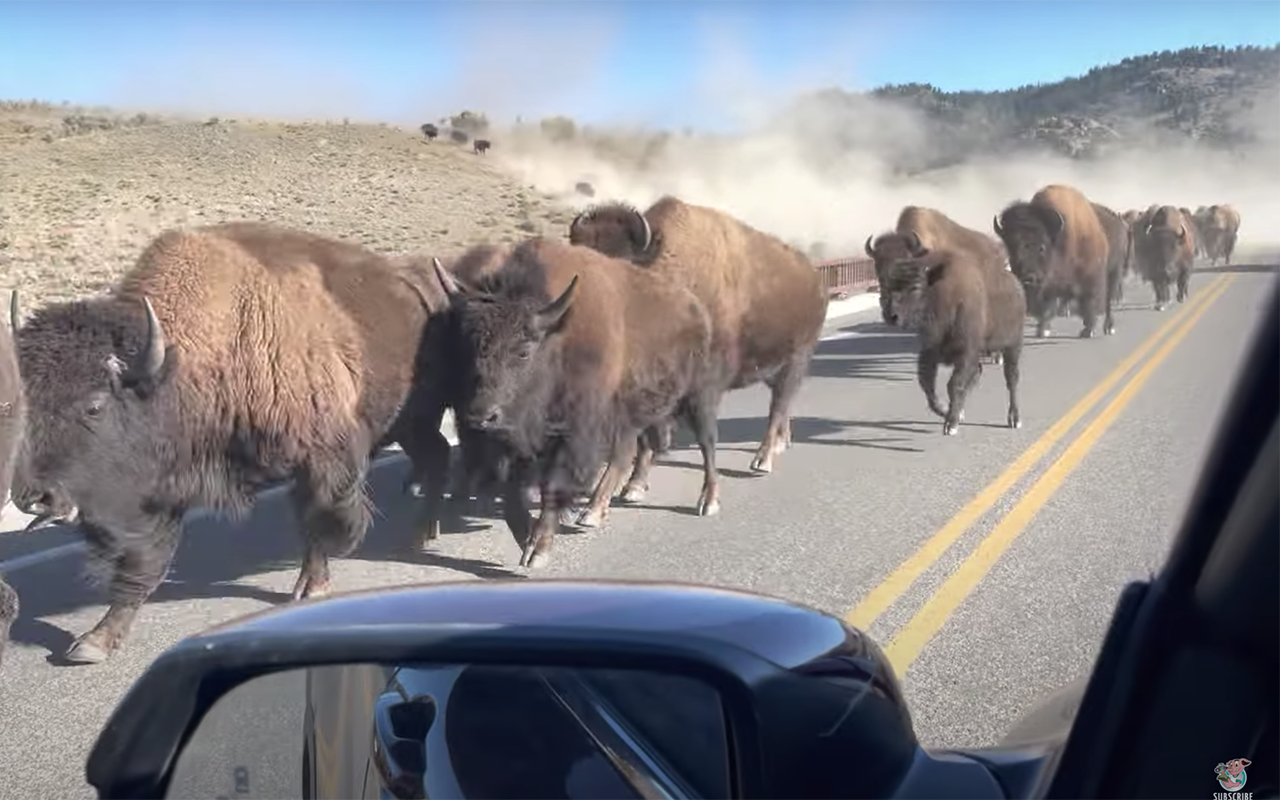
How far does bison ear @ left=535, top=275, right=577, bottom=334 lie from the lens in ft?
26.1

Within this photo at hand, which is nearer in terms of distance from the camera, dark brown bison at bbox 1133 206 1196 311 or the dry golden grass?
dark brown bison at bbox 1133 206 1196 311

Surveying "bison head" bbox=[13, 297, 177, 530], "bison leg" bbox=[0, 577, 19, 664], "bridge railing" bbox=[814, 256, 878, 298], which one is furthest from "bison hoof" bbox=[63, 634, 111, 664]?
"bridge railing" bbox=[814, 256, 878, 298]

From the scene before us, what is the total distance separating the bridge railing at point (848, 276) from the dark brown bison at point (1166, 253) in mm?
5754

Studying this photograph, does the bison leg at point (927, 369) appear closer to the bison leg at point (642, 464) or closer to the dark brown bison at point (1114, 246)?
the bison leg at point (642, 464)

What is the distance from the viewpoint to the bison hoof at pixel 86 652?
19.4 ft

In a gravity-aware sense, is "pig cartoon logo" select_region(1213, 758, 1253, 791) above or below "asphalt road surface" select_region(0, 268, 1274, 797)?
above

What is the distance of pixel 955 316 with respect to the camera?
42.0 ft

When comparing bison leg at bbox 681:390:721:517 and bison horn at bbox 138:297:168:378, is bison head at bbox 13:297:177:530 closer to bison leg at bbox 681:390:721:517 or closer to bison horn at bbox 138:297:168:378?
bison horn at bbox 138:297:168:378

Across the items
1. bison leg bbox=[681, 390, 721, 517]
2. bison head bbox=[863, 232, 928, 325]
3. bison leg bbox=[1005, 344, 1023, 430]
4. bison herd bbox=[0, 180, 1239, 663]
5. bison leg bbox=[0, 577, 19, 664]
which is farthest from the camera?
bison head bbox=[863, 232, 928, 325]

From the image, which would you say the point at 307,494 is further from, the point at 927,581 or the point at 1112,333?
the point at 1112,333

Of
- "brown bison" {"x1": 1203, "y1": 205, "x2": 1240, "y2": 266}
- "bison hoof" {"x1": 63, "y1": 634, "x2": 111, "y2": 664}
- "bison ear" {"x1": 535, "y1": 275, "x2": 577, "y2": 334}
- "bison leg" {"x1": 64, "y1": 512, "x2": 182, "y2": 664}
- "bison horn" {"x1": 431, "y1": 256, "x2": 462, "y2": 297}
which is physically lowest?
"brown bison" {"x1": 1203, "y1": 205, "x2": 1240, "y2": 266}

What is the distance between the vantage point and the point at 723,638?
1.93m

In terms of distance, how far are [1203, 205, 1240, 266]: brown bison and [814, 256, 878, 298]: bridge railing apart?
42.5 feet

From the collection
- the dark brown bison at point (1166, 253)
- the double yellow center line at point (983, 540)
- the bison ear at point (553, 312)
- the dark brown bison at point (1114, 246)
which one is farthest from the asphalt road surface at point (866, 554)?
the dark brown bison at point (1166, 253)
